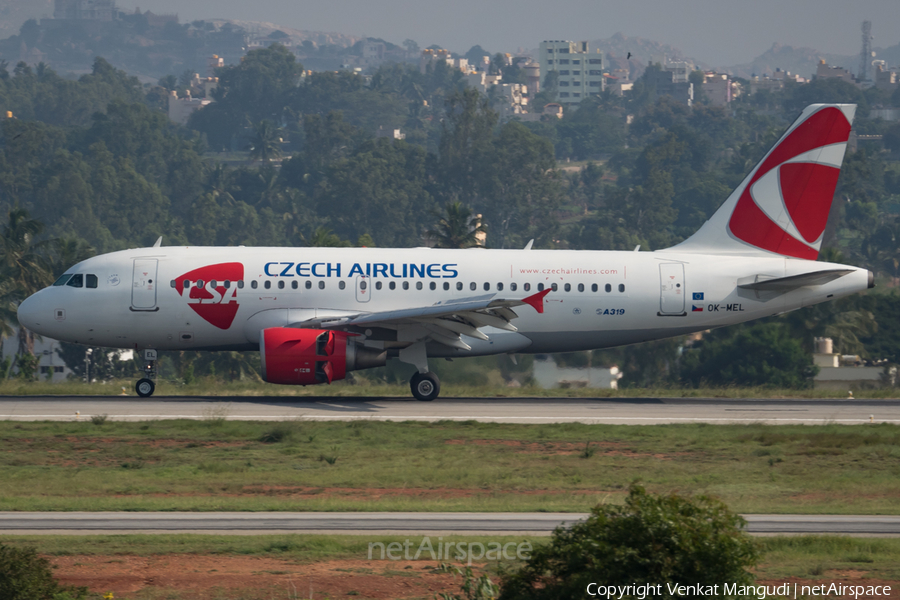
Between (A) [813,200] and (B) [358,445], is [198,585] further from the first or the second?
(A) [813,200]

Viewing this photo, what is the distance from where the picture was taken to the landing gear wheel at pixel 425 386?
36.3 metres

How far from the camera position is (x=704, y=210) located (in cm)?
17975

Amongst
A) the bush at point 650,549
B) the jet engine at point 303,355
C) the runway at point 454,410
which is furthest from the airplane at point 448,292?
the bush at point 650,549

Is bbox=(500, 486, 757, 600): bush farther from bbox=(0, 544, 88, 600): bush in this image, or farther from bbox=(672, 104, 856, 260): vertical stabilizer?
bbox=(672, 104, 856, 260): vertical stabilizer

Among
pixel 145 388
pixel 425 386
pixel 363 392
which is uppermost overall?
pixel 145 388

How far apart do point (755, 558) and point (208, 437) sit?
1861 centimetres

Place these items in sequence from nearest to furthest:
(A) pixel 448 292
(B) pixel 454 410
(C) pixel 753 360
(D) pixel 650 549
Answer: (D) pixel 650 549 < (B) pixel 454 410 < (A) pixel 448 292 < (C) pixel 753 360

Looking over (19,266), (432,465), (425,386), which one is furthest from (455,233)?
(432,465)

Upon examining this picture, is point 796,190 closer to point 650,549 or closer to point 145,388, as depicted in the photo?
point 145,388

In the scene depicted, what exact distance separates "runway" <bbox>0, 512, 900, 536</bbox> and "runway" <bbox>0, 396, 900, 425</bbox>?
11.5 metres

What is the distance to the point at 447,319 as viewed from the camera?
3459 centimetres

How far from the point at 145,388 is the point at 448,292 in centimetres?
Result: 1048

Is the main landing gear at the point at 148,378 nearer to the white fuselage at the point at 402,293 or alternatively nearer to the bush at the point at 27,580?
the white fuselage at the point at 402,293

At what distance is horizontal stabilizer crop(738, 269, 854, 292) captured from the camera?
36.5 metres
